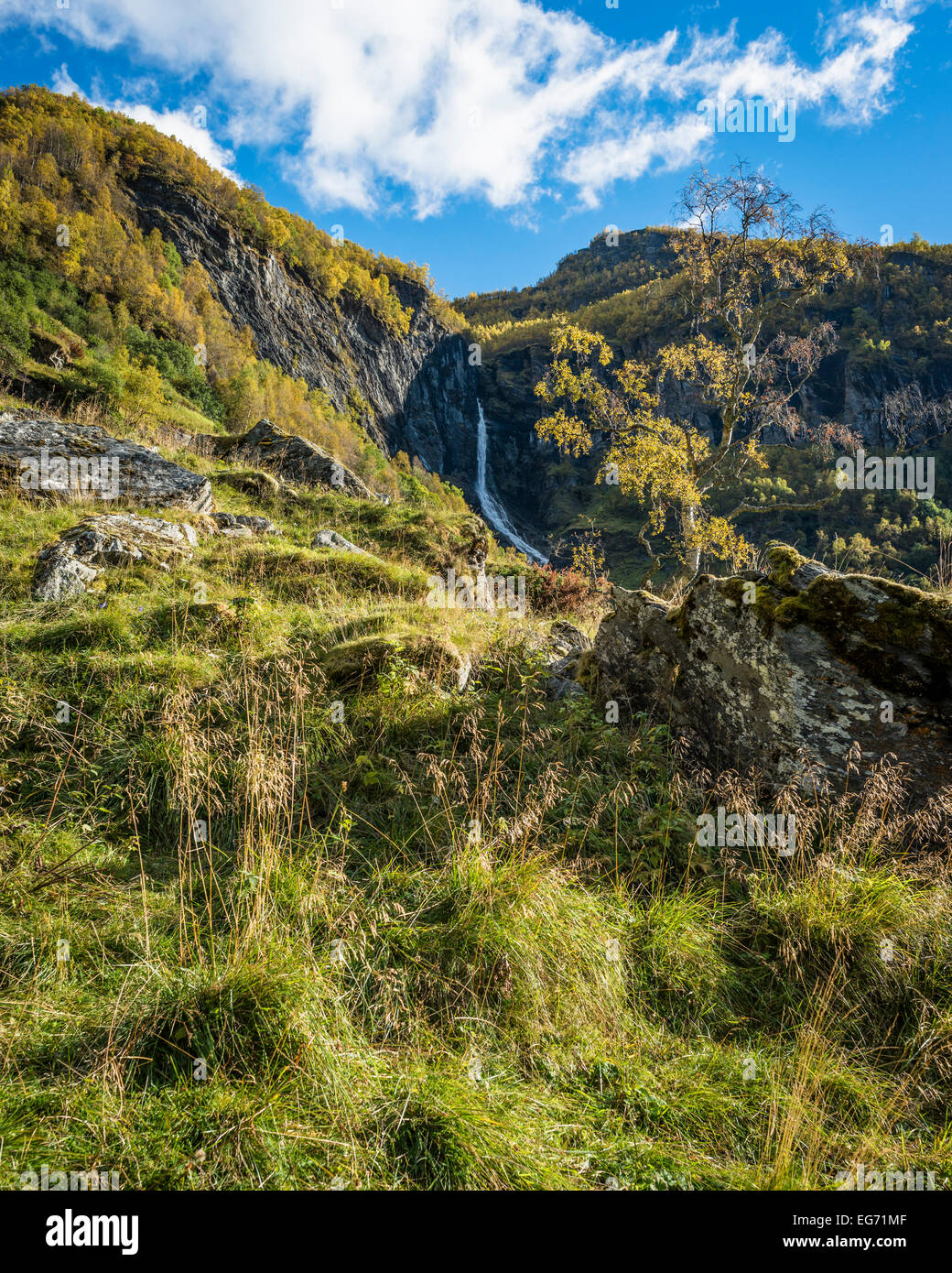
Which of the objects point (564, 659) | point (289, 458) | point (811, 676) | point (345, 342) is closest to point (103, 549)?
point (564, 659)

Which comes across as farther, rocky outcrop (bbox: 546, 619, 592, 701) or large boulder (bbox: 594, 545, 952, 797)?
rocky outcrop (bbox: 546, 619, 592, 701)

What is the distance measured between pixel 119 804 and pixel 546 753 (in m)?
3.32

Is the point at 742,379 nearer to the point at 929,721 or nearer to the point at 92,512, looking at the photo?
the point at 929,721

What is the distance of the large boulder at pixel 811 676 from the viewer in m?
4.21

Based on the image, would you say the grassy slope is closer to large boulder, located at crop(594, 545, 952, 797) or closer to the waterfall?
large boulder, located at crop(594, 545, 952, 797)

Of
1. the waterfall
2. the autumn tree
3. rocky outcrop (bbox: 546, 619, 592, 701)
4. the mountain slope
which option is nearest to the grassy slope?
rocky outcrop (bbox: 546, 619, 592, 701)

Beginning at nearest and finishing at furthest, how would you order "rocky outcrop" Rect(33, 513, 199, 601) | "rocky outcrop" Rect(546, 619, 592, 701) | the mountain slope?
"rocky outcrop" Rect(546, 619, 592, 701)
"rocky outcrop" Rect(33, 513, 199, 601)
the mountain slope

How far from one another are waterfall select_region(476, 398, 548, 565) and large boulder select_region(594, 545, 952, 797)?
57883 mm

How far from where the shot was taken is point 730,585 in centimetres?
507

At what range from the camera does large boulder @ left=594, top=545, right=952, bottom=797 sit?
421 cm
